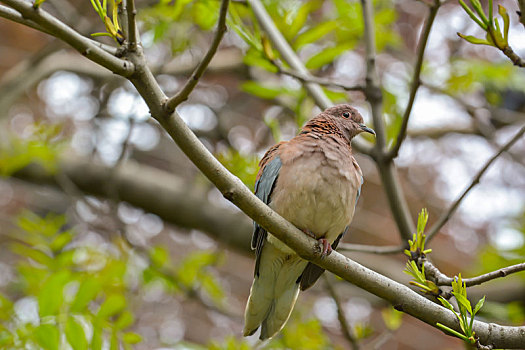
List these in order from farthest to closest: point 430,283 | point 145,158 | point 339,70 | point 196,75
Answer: point 145,158 < point 339,70 < point 430,283 < point 196,75

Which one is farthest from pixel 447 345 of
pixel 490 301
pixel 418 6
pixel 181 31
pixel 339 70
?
pixel 181 31

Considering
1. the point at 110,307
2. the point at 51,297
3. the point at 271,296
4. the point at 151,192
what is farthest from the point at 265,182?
the point at 151,192

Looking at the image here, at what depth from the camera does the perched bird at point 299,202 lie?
11.1ft

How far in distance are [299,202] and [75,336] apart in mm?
1477

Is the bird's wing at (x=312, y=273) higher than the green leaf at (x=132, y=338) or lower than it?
higher

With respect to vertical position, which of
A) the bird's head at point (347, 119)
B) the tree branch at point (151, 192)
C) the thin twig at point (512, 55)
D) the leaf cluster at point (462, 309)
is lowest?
the tree branch at point (151, 192)

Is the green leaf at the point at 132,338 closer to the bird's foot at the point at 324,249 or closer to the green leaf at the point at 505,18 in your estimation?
the bird's foot at the point at 324,249

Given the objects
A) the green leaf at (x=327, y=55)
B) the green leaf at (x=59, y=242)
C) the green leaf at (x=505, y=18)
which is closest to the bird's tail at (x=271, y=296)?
the green leaf at (x=59, y=242)

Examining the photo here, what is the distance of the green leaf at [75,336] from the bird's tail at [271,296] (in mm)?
1008

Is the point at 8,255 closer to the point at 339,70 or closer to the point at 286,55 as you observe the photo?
the point at 339,70

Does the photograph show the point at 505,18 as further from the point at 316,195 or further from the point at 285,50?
the point at 285,50

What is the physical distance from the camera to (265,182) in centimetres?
356

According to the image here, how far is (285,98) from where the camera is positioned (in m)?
5.56

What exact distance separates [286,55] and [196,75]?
2136mm
